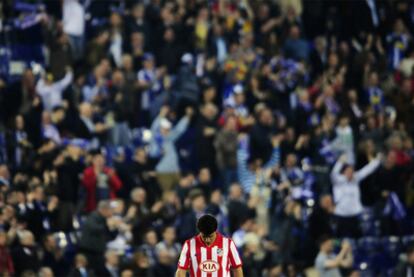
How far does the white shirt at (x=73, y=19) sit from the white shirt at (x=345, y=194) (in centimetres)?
577

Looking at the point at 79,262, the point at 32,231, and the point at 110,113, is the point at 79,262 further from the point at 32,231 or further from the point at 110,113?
the point at 110,113

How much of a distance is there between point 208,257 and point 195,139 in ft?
33.8

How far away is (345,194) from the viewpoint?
27.0 metres

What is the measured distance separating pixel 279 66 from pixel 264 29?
1451 millimetres

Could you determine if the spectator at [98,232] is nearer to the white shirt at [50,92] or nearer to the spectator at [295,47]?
the white shirt at [50,92]

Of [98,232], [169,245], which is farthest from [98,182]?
[169,245]

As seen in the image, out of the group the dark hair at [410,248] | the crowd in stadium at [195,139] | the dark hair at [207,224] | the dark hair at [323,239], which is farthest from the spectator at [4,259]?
the dark hair at [410,248]

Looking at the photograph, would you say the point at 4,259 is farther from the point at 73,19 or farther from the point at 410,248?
the point at 73,19

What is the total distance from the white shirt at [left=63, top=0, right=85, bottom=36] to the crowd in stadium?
0.03m

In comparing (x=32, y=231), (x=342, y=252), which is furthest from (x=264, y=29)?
(x=32, y=231)

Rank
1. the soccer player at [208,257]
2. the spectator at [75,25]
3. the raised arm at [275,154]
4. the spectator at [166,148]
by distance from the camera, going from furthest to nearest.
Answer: the spectator at [75,25]
the raised arm at [275,154]
the spectator at [166,148]
the soccer player at [208,257]

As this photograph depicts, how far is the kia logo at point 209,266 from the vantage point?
16828 mm

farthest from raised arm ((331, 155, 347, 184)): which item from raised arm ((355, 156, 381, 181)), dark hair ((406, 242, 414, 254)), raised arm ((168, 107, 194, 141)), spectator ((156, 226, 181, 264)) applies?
spectator ((156, 226, 181, 264))

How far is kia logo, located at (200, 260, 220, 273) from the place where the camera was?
16.8 meters
